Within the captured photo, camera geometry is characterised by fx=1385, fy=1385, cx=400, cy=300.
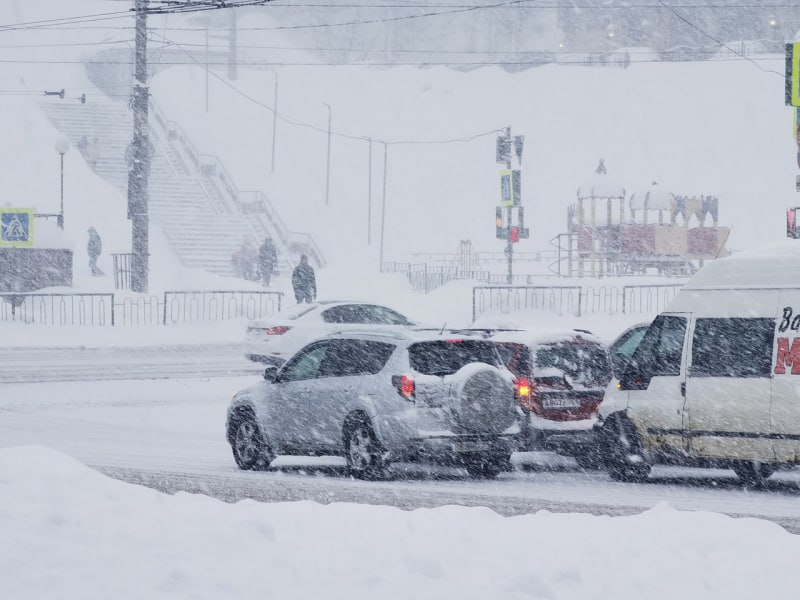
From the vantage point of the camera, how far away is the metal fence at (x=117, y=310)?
33.8 meters

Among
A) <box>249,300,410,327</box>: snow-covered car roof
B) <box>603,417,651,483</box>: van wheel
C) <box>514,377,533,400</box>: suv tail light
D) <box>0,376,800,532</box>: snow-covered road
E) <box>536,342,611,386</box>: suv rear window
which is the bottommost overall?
<box>0,376,800,532</box>: snow-covered road

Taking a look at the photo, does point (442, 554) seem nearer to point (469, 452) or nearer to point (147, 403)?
point (469, 452)

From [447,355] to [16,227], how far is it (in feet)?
81.6

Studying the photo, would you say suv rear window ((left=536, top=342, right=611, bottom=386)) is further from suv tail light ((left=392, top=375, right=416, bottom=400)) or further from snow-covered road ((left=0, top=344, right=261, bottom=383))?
snow-covered road ((left=0, top=344, right=261, bottom=383))

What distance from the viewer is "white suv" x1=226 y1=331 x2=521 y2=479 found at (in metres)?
12.6

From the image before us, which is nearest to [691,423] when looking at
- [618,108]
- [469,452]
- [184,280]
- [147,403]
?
[469,452]

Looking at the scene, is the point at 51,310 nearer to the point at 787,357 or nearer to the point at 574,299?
the point at 574,299

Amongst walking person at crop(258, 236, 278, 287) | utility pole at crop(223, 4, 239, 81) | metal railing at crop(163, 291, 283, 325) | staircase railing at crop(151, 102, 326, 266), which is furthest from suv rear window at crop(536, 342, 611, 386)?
utility pole at crop(223, 4, 239, 81)

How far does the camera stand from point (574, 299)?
36312 millimetres

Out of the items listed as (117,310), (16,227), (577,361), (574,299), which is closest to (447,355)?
(577,361)

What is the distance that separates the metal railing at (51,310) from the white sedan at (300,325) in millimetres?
8826

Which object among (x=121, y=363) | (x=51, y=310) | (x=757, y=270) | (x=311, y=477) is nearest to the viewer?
(x=757, y=270)

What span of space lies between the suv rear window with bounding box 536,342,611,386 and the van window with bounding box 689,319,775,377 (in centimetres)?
158

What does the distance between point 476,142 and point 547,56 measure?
58.7 feet
